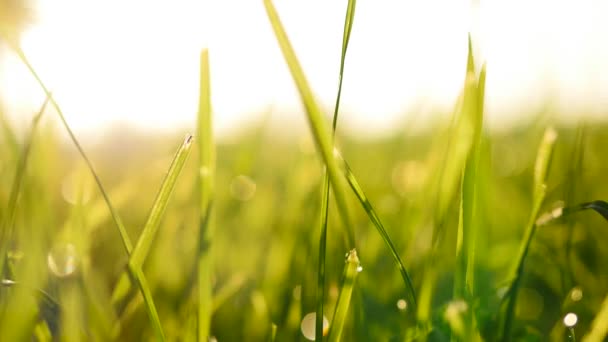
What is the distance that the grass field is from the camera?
47 centimetres

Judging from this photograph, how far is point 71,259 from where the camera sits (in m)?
0.63

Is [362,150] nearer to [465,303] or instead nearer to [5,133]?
[5,133]

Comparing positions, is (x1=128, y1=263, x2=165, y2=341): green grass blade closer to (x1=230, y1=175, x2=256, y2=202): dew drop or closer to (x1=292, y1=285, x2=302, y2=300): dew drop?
(x1=292, y1=285, x2=302, y2=300): dew drop

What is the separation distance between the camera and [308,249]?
2.51 ft

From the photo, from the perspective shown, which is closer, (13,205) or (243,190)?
(13,205)

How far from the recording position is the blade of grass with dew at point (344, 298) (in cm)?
45

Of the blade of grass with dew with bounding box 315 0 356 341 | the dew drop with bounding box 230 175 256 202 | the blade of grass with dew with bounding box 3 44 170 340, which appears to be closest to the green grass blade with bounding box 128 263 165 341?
the blade of grass with dew with bounding box 3 44 170 340

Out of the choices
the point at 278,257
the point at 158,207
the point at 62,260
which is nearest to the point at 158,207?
the point at 158,207

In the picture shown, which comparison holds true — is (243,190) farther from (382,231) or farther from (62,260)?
(382,231)

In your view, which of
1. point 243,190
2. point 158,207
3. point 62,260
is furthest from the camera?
point 243,190

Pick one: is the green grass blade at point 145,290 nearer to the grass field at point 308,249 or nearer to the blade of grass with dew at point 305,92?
the grass field at point 308,249

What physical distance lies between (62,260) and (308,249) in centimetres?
27

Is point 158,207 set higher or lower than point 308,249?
higher

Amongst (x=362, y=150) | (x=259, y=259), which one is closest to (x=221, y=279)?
(x=259, y=259)
